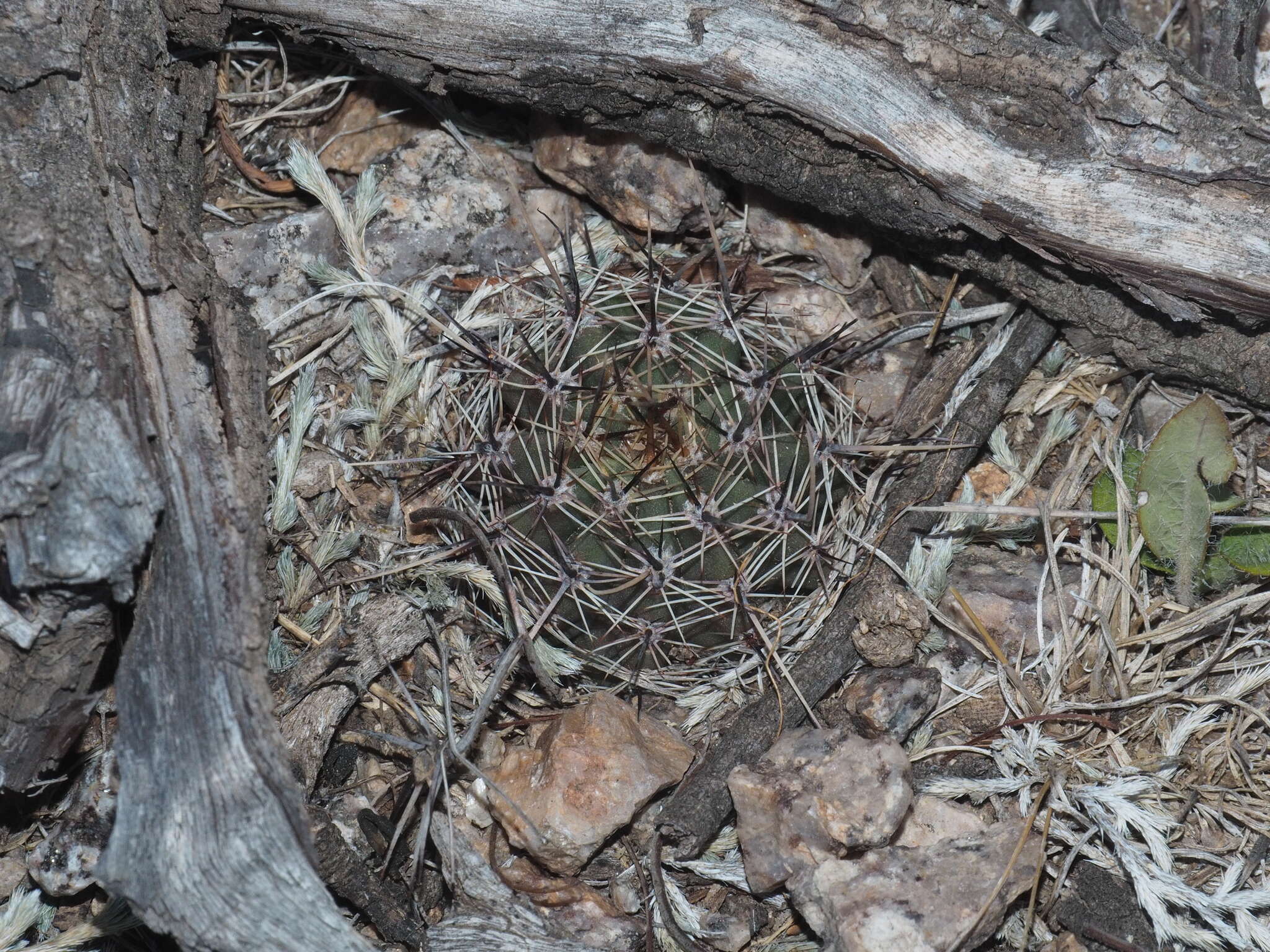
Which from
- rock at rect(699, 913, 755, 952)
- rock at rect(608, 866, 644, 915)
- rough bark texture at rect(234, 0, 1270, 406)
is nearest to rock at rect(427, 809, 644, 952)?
rock at rect(608, 866, 644, 915)

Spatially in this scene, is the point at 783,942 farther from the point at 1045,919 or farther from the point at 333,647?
the point at 333,647

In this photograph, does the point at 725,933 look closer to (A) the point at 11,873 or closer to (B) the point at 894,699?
(B) the point at 894,699

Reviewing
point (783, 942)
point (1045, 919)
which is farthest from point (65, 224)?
point (1045, 919)

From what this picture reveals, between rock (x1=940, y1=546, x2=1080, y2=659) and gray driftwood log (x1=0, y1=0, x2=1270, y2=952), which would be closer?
gray driftwood log (x1=0, y1=0, x2=1270, y2=952)

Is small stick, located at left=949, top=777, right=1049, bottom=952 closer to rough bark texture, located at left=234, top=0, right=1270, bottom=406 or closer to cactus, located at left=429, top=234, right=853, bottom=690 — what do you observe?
cactus, located at left=429, top=234, right=853, bottom=690

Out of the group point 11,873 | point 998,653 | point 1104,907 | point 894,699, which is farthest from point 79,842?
point 1104,907

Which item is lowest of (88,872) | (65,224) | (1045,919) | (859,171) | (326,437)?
(88,872)
